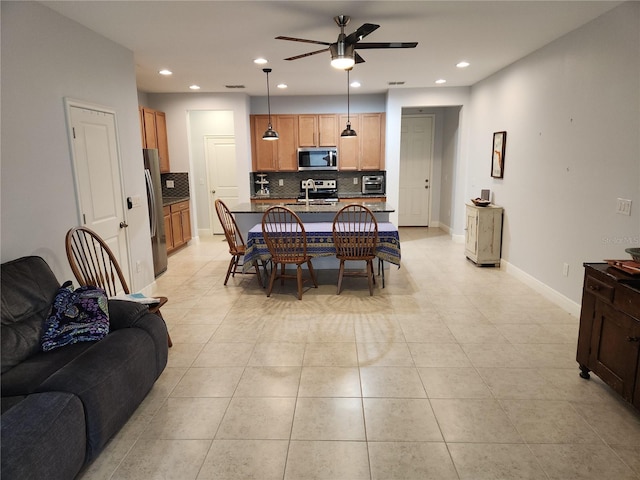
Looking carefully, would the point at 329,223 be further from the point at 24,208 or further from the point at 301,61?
the point at 24,208

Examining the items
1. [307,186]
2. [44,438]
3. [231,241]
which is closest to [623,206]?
[307,186]

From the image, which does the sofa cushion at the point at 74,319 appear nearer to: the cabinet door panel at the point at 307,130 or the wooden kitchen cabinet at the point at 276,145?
the wooden kitchen cabinet at the point at 276,145

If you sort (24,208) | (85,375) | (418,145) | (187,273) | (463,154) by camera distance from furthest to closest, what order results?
(418,145), (463,154), (187,273), (24,208), (85,375)

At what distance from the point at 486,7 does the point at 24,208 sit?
11.9ft

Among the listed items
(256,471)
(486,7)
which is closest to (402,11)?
(486,7)

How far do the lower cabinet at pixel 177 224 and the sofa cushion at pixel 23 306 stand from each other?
3559 mm

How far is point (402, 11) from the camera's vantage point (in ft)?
10.0

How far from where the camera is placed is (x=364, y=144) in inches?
276

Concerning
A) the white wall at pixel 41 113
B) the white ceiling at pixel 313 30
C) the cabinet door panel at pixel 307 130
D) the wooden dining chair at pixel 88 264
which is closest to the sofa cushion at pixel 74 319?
the wooden dining chair at pixel 88 264

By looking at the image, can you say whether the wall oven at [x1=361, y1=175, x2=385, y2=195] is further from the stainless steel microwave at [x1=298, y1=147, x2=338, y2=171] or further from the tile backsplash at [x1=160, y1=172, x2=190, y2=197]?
the tile backsplash at [x1=160, y1=172, x2=190, y2=197]

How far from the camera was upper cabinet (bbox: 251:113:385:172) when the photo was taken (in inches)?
275

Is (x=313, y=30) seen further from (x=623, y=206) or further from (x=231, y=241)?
(x=623, y=206)

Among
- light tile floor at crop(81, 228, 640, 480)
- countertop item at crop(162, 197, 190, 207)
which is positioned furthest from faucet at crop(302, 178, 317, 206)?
countertop item at crop(162, 197, 190, 207)

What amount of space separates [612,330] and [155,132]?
6305 mm
